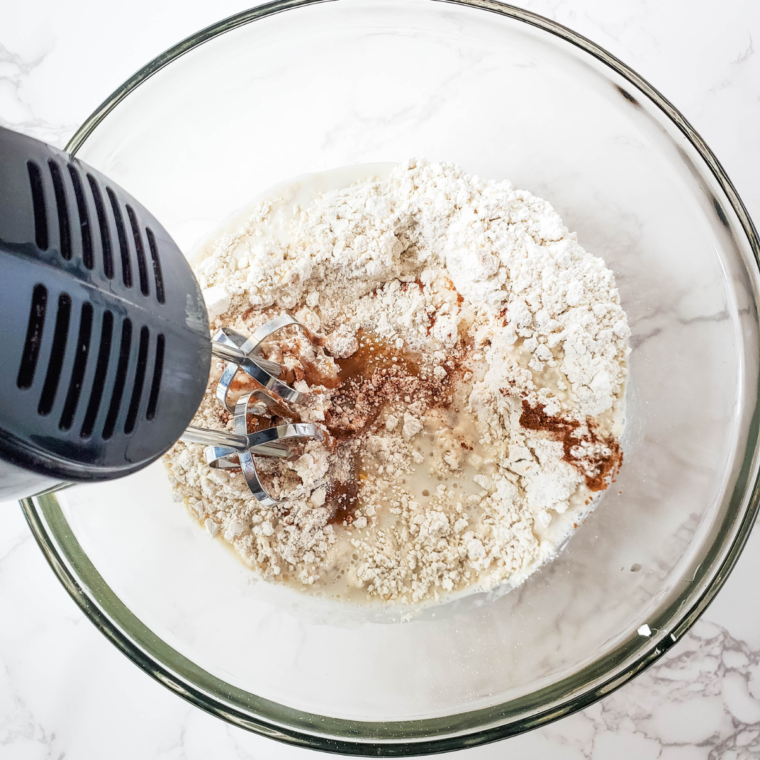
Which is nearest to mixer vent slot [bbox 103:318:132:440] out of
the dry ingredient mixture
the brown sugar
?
the dry ingredient mixture

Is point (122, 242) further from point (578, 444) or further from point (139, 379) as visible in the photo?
point (578, 444)

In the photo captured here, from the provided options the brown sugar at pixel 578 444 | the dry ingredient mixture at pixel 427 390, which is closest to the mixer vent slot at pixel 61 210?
the dry ingredient mixture at pixel 427 390

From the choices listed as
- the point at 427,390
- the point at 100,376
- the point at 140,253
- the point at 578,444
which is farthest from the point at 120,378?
the point at 578,444

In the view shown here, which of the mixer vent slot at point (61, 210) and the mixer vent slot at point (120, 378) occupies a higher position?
the mixer vent slot at point (61, 210)

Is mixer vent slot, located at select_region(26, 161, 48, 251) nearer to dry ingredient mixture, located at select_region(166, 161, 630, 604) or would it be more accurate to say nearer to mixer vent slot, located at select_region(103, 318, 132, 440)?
mixer vent slot, located at select_region(103, 318, 132, 440)

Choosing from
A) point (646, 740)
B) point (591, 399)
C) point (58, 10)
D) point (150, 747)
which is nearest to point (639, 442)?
point (591, 399)

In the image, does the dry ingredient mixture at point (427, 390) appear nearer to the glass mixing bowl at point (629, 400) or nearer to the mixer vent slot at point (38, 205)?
the glass mixing bowl at point (629, 400)
